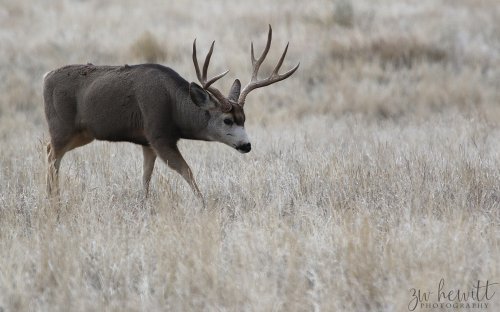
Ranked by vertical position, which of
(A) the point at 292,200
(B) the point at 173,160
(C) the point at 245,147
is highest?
(C) the point at 245,147

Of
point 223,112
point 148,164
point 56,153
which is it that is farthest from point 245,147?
point 56,153

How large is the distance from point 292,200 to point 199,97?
4.15 ft

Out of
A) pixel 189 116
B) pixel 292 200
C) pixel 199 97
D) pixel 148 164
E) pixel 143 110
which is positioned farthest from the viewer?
pixel 148 164

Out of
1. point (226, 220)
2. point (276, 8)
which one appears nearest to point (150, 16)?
point (276, 8)

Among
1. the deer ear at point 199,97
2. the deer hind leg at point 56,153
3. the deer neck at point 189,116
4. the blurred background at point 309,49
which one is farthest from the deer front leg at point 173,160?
the blurred background at point 309,49

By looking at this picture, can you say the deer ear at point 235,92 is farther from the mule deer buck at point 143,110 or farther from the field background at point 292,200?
the field background at point 292,200

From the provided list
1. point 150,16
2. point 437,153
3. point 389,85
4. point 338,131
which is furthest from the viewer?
point 150,16

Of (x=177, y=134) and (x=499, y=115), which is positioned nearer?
(x=177, y=134)

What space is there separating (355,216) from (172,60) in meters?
11.1

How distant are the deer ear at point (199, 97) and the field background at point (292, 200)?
781 millimetres

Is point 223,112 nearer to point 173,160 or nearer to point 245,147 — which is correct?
point 245,147

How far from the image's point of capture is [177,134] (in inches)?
321

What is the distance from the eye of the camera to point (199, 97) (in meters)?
7.86

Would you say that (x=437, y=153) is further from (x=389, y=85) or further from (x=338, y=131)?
(x=389, y=85)
